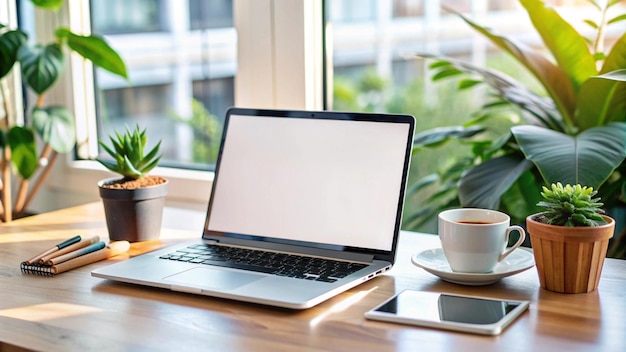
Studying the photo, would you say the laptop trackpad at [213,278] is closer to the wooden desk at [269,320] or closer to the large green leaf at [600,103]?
the wooden desk at [269,320]

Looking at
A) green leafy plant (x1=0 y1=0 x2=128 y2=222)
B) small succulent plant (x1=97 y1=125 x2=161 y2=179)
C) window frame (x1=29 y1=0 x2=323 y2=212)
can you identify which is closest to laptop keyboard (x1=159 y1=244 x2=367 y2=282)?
small succulent plant (x1=97 y1=125 x2=161 y2=179)

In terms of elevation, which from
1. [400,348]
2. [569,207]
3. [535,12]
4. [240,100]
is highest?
[535,12]

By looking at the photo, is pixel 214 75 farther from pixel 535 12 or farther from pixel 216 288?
pixel 216 288

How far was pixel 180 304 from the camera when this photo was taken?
42.2 inches

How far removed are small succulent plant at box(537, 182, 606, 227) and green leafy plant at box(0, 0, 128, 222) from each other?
1.11 m

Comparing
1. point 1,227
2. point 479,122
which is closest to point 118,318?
point 1,227

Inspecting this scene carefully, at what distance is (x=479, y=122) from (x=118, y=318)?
101 cm

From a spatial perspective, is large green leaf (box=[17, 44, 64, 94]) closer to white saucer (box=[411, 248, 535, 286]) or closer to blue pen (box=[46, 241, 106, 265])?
blue pen (box=[46, 241, 106, 265])

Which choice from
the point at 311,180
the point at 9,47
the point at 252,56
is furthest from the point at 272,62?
the point at 9,47

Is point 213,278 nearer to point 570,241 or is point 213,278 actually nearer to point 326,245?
point 326,245

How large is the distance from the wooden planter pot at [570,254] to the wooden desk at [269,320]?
16 mm

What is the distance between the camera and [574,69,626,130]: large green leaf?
1447 mm

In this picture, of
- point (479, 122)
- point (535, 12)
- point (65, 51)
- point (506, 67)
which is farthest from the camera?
point (65, 51)

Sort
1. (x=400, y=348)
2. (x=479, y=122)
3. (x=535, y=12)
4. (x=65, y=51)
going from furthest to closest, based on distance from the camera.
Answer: (x=65, y=51) < (x=479, y=122) < (x=535, y=12) < (x=400, y=348)
